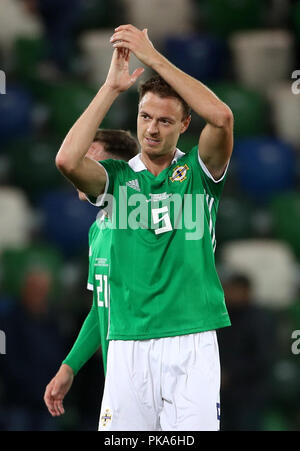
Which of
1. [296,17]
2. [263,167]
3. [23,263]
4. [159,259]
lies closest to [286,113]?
[263,167]

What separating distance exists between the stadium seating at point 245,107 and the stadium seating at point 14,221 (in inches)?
66.6

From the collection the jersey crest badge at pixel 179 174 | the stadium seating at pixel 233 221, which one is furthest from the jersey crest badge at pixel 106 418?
the stadium seating at pixel 233 221

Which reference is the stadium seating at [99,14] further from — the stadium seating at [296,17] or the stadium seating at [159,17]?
the stadium seating at [296,17]

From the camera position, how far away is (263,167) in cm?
623

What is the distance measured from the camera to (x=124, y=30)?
2781 mm

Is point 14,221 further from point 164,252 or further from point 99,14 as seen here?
point 164,252

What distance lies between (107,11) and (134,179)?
418 cm

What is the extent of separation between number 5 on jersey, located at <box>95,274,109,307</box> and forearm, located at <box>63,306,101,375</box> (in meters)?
0.09

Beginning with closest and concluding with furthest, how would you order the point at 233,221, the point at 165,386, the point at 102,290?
the point at 165,386
the point at 102,290
the point at 233,221

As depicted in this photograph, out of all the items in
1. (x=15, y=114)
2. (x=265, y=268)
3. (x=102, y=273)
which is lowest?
(x=102, y=273)

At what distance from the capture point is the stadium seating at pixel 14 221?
18.0ft

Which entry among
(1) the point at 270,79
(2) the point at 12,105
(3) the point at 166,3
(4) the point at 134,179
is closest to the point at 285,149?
(1) the point at 270,79

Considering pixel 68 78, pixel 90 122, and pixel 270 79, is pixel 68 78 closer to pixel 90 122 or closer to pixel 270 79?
pixel 270 79

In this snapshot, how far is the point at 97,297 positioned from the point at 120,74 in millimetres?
874
